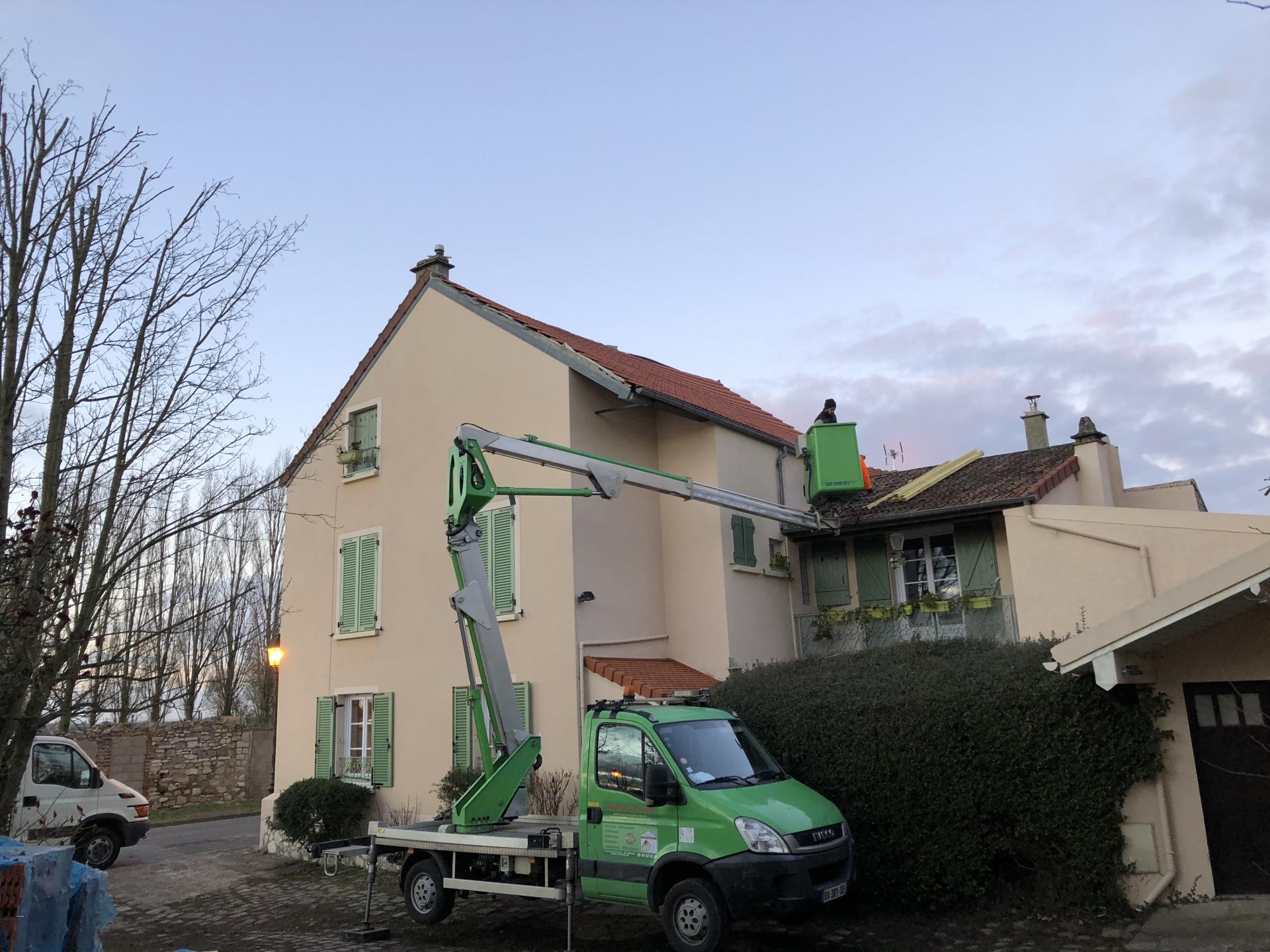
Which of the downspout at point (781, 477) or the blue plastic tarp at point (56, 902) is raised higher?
the downspout at point (781, 477)

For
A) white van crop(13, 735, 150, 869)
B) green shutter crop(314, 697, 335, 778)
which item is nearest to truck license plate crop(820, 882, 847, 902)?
green shutter crop(314, 697, 335, 778)

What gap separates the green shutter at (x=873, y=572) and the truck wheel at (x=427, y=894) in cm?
847

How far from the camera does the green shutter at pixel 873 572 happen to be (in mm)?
15742

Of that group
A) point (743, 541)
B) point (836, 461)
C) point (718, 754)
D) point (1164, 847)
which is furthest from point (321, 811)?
point (1164, 847)

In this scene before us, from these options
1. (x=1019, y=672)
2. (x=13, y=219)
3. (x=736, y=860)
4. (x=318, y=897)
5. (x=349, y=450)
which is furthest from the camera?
(x=349, y=450)

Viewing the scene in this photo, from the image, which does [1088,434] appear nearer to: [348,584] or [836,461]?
[836,461]

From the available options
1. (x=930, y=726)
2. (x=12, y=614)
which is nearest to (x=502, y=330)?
(x=930, y=726)

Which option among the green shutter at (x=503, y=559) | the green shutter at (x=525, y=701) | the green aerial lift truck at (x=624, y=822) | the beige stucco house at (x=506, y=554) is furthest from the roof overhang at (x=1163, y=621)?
the green shutter at (x=503, y=559)

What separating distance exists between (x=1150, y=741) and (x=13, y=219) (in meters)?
10.2

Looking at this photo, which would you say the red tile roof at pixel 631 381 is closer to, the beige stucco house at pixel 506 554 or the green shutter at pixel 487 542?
the beige stucco house at pixel 506 554

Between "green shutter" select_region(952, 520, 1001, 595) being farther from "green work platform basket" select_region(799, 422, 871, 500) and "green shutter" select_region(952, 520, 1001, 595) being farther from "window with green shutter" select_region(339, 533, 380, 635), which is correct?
"window with green shutter" select_region(339, 533, 380, 635)

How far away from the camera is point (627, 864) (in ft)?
28.2

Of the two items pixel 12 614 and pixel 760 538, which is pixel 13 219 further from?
pixel 760 538

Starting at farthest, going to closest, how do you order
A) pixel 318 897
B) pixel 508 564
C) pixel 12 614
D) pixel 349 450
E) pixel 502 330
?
pixel 349 450, pixel 502 330, pixel 508 564, pixel 318 897, pixel 12 614
